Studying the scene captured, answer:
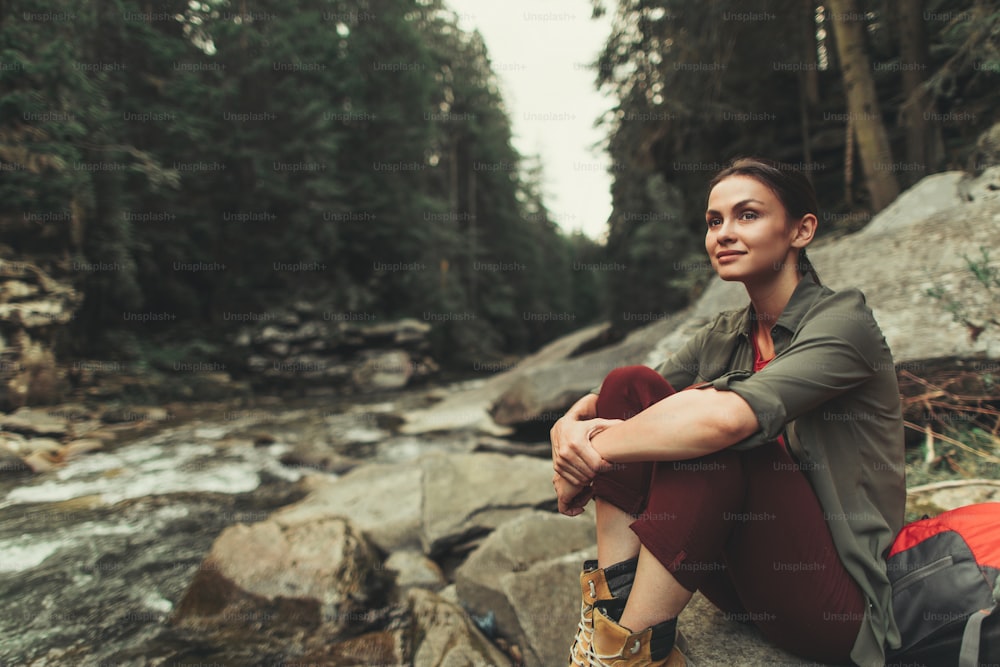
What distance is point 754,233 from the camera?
1530mm

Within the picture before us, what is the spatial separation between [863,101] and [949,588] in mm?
6765

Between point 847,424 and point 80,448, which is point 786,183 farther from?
point 80,448

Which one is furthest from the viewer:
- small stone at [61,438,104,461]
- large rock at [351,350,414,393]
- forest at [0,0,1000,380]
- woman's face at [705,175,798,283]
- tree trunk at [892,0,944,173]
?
large rock at [351,350,414,393]

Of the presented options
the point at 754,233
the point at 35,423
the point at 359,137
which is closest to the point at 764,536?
the point at 754,233

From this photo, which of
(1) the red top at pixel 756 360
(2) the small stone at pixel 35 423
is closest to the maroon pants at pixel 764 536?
(1) the red top at pixel 756 360

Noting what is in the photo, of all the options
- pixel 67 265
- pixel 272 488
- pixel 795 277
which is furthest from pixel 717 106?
pixel 67 265

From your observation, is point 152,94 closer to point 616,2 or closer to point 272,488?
point 616,2

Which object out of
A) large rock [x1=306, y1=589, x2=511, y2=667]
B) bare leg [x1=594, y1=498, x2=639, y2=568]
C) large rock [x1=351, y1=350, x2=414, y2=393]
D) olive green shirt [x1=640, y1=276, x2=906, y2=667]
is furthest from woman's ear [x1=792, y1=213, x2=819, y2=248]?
large rock [x1=351, y1=350, x2=414, y2=393]

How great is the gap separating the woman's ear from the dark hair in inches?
0.6

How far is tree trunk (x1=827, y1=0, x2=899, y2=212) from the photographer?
5.90 meters

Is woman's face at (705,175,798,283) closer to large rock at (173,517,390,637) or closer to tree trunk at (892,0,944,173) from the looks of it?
large rock at (173,517,390,637)

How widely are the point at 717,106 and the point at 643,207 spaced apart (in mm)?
6605

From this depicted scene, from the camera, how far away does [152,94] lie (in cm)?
1299

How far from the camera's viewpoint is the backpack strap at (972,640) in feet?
3.55
